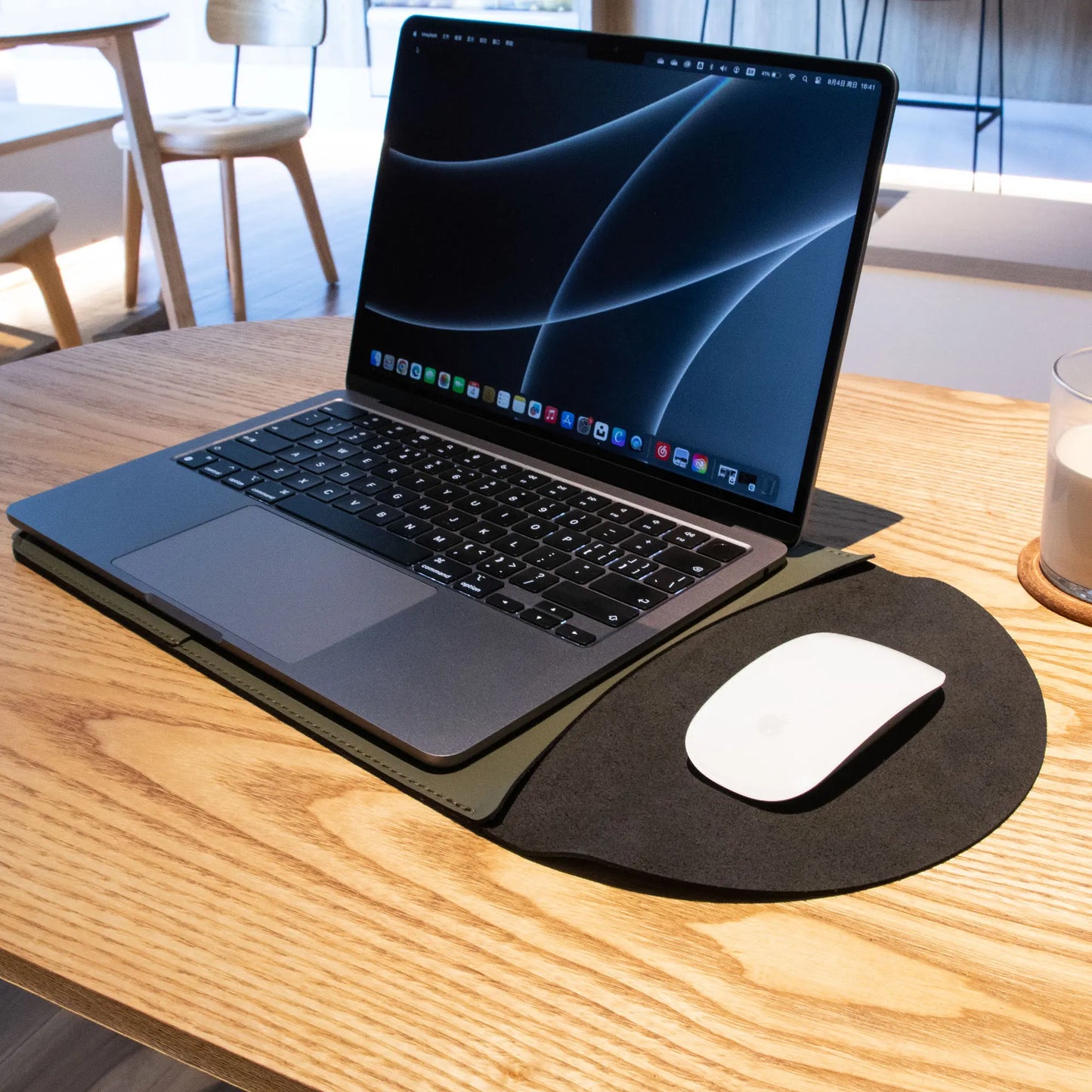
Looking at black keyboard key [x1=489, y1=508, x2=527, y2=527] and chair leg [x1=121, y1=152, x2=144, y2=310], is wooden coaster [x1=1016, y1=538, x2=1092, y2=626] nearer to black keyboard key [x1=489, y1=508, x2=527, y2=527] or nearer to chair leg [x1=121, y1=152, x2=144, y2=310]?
black keyboard key [x1=489, y1=508, x2=527, y2=527]

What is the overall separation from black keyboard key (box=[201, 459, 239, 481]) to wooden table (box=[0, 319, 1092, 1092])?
164mm

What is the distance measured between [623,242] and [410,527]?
215 mm

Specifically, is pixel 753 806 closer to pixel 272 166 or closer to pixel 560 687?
pixel 560 687

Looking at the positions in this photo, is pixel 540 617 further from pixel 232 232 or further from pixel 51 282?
pixel 232 232

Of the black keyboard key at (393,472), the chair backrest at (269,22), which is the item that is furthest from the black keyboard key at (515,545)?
the chair backrest at (269,22)

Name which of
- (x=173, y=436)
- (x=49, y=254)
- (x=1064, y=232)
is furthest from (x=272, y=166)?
(x=173, y=436)

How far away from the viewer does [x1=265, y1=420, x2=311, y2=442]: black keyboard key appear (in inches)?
29.0

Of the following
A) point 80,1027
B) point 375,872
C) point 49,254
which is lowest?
point 80,1027

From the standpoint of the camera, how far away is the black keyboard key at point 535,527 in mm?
614

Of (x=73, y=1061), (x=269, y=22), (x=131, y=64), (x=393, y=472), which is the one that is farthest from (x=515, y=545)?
(x=269, y=22)

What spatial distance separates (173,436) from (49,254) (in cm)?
175

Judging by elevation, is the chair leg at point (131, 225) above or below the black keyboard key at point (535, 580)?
below

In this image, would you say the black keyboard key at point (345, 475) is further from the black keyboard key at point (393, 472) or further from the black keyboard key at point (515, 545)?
the black keyboard key at point (515, 545)

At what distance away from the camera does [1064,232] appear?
156cm
